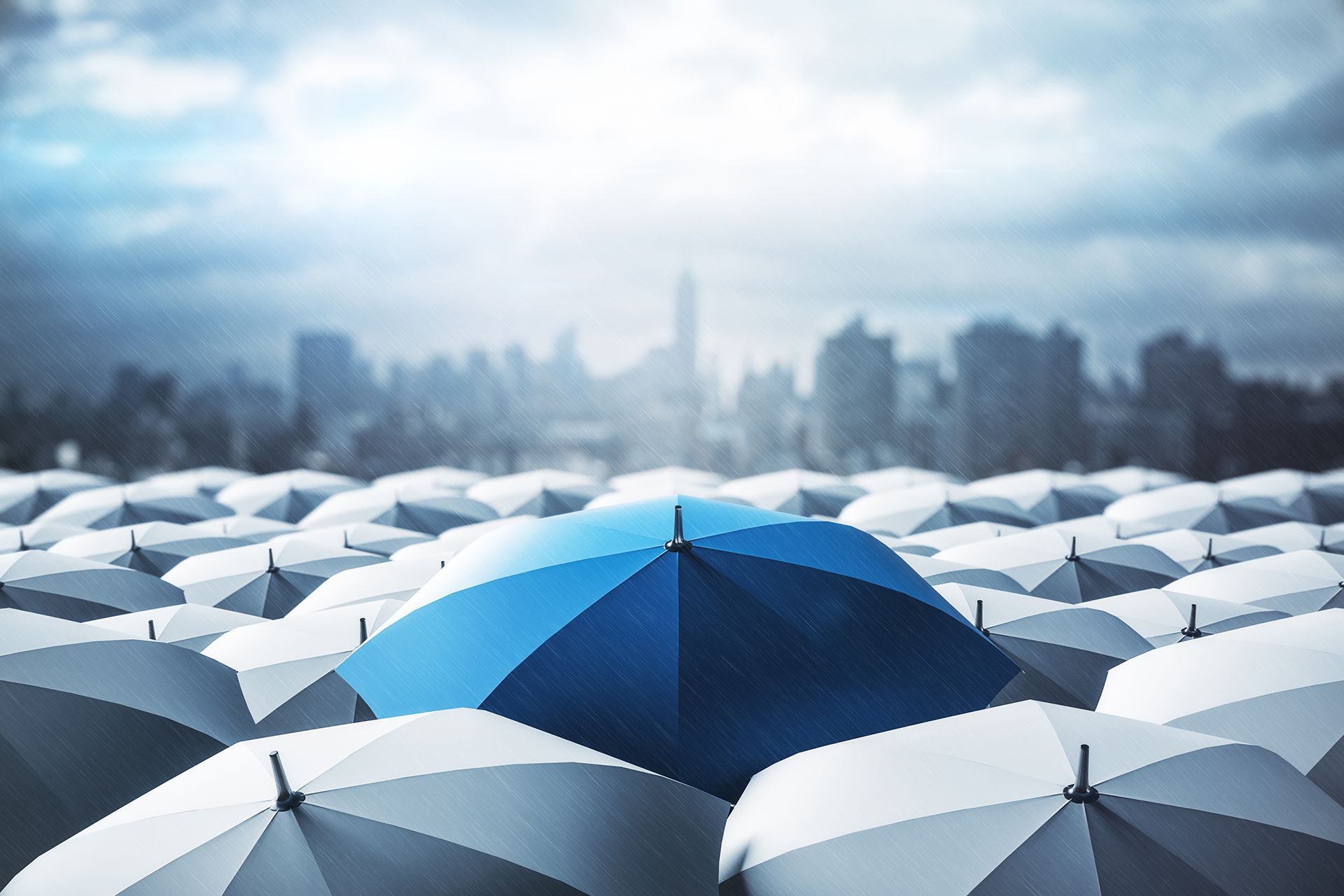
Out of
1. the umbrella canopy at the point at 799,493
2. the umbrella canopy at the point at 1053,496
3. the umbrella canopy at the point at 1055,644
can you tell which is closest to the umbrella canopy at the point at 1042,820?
the umbrella canopy at the point at 1055,644

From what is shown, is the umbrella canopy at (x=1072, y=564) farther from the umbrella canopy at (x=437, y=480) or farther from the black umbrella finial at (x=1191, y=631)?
the umbrella canopy at (x=437, y=480)

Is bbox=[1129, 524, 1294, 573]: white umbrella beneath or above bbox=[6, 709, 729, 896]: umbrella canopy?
beneath

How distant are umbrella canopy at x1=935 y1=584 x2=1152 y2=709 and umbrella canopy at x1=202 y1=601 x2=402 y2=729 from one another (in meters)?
3.85

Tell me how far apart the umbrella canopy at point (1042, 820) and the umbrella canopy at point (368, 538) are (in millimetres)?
7718

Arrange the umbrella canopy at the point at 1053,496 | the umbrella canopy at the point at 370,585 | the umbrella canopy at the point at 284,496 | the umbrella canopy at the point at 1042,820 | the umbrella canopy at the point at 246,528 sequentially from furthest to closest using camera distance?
the umbrella canopy at the point at 284,496
the umbrella canopy at the point at 1053,496
the umbrella canopy at the point at 246,528
the umbrella canopy at the point at 370,585
the umbrella canopy at the point at 1042,820

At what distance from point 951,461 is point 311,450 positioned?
4219 centimetres

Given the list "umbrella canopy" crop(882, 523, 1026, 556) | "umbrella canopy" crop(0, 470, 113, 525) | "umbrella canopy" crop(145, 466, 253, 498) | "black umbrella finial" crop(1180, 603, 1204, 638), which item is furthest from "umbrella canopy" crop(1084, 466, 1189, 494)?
"umbrella canopy" crop(0, 470, 113, 525)

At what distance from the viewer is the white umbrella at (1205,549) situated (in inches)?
419

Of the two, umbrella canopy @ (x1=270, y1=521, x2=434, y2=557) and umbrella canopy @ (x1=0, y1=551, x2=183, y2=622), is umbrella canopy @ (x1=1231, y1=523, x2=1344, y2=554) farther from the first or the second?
umbrella canopy @ (x1=0, y1=551, x2=183, y2=622)

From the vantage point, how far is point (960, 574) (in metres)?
8.27

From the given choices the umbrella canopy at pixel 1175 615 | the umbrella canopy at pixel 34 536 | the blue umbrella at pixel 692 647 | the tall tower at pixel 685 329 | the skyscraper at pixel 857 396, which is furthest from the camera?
the tall tower at pixel 685 329

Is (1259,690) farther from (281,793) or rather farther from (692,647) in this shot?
(281,793)

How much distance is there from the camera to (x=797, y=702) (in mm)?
4465

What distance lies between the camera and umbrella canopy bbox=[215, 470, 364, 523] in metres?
15.9
